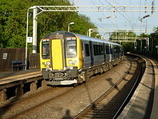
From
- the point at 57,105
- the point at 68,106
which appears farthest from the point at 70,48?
the point at 68,106

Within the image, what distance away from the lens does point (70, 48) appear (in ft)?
44.2

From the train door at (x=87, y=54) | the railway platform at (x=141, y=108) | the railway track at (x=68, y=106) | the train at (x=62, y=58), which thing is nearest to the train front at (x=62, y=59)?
the train at (x=62, y=58)

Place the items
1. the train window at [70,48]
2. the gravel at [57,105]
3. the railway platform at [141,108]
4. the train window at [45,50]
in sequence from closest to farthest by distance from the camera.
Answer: the railway platform at [141,108] < the gravel at [57,105] < the train window at [70,48] < the train window at [45,50]

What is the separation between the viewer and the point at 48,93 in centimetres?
1274

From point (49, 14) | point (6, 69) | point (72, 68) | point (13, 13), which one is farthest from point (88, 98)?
point (49, 14)

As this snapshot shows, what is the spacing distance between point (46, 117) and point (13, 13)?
22.5m

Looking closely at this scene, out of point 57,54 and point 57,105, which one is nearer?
point 57,105

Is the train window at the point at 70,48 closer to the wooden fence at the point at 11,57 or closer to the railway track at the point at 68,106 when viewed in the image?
the railway track at the point at 68,106

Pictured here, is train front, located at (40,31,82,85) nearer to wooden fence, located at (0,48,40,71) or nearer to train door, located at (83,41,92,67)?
train door, located at (83,41,92,67)

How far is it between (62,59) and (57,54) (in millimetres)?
428

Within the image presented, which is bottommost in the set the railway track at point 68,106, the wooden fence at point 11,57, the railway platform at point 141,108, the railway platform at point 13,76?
the railway track at point 68,106

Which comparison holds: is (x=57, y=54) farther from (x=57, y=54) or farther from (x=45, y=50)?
(x=45, y=50)

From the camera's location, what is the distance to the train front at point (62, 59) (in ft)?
43.2

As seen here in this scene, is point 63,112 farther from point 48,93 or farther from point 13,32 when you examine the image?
point 13,32
